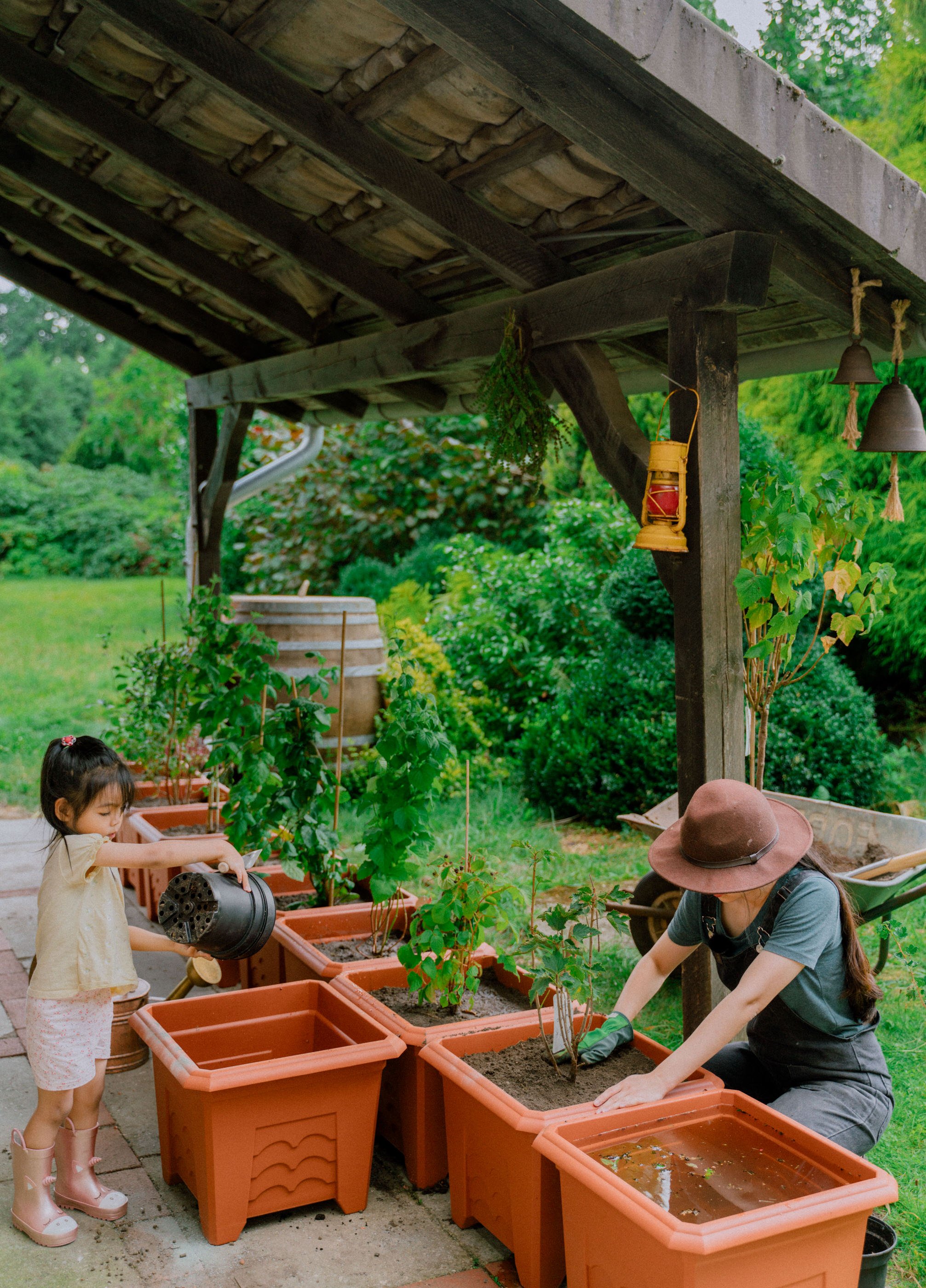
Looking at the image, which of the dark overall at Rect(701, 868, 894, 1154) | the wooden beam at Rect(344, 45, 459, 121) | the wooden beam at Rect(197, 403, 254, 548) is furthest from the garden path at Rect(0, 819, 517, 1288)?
the wooden beam at Rect(197, 403, 254, 548)

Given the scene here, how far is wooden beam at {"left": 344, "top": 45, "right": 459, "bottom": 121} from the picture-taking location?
2986 mm

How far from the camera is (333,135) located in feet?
11.5

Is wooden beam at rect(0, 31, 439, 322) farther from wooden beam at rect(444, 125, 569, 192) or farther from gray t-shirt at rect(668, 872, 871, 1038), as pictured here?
gray t-shirt at rect(668, 872, 871, 1038)

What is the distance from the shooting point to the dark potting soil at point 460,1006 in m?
2.81

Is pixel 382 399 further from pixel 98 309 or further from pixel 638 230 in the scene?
pixel 638 230

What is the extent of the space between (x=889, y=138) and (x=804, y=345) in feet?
15.4

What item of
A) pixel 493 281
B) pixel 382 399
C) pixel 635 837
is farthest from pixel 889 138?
pixel 635 837

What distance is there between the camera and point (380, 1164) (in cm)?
281

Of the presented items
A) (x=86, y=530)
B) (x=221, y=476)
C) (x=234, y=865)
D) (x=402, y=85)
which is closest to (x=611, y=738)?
(x=221, y=476)

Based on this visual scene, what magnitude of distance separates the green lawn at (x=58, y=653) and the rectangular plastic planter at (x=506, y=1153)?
12.2 ft

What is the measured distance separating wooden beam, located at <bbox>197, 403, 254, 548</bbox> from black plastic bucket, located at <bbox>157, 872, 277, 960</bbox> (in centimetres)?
437

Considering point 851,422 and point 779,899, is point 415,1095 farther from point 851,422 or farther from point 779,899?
point 851,422

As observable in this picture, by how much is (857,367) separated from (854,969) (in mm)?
1636

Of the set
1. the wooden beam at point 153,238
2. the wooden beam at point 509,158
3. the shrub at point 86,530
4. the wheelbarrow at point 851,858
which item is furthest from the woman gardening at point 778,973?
the shrub at point 86,530
